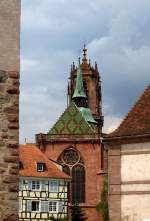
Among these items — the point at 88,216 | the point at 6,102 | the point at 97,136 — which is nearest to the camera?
the point at 6,102

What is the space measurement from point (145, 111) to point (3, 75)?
630 inches

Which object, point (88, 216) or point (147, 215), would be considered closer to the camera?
point (147, 215)

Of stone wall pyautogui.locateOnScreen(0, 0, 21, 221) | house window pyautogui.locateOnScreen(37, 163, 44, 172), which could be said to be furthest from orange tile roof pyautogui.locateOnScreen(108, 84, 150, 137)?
house window pyautogui.locateOnScreen(37, 163, 44, 172)

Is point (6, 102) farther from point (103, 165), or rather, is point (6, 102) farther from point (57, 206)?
point (103, 165)

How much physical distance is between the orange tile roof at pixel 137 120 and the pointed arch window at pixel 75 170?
35084 millimetres

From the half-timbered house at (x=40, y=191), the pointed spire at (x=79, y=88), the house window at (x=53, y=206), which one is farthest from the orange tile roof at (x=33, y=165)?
the pointed spire at (x=79, y=88)

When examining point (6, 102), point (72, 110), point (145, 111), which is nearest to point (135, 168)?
point (145, 111)

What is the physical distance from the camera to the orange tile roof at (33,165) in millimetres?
47594

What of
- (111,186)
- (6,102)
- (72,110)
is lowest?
(111,186)

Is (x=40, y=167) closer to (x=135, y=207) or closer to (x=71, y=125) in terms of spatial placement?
(x=71, y=125)

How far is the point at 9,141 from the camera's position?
8.30 m

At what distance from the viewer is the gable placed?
61.7 meters

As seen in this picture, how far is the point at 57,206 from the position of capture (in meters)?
47.1

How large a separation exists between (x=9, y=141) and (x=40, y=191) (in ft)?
127
